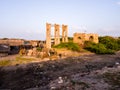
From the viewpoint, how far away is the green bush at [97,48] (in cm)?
4805

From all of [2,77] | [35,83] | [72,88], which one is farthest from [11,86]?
[72,88]

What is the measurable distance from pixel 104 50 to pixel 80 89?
106ft

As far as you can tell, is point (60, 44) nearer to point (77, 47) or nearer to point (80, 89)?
point (77, 47)

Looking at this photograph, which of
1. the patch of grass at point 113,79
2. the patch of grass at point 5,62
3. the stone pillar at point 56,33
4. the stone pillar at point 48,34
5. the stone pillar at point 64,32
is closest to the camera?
the patch of grass at point 113,79

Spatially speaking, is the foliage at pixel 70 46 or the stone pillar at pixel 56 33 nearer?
the foliage at pixel 70 46

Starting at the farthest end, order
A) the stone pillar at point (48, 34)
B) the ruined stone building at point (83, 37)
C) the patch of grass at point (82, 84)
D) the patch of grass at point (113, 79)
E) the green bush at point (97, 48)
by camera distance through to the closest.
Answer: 1. the ruined stone building at point (83, 37)
2. the green bush at point (97, 48)
3. the stone pillar at point (48, 34)
4. the patch of grass at point (82, 84)
5. the patch of grass at point (113, 79)

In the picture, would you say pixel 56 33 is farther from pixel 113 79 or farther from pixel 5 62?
pixel 113 79

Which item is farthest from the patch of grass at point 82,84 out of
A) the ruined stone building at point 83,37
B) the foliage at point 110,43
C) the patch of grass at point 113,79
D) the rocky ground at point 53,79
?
the foliage at point 110,43

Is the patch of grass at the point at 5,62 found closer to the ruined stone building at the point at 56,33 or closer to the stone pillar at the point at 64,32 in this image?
the ruined stone building at the point at 56,33

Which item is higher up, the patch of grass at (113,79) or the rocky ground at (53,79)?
the patch of grass at (113,79)

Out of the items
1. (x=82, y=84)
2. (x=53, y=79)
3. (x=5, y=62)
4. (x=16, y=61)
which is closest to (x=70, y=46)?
(x=16, y=61)

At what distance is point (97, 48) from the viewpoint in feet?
161

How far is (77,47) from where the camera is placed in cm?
4812

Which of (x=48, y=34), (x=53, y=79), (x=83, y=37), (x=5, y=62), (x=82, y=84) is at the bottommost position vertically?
(x=53, y=79)
